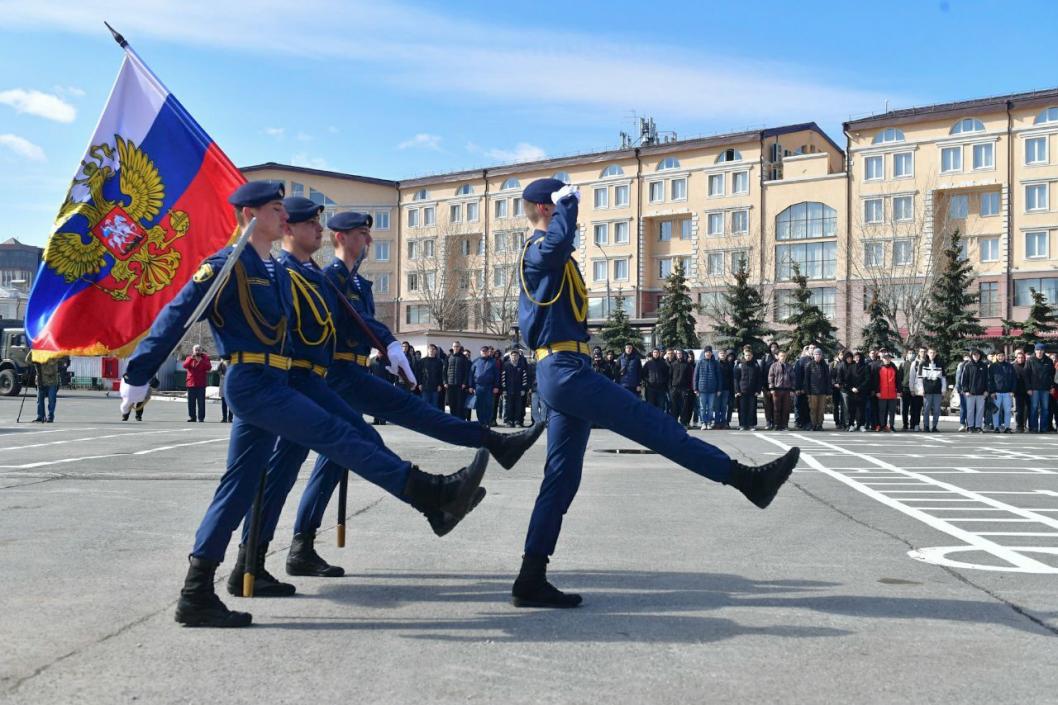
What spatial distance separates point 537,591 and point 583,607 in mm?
231

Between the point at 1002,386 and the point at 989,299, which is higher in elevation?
the point at 989,299

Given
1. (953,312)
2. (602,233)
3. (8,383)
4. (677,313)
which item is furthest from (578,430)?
(602,233)

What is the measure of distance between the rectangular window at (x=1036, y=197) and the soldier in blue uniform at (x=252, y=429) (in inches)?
2521

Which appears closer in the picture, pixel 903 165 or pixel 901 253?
pixel 901 253

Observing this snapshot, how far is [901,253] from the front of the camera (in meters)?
62.0

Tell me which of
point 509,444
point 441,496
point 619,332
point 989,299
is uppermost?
point 989,299

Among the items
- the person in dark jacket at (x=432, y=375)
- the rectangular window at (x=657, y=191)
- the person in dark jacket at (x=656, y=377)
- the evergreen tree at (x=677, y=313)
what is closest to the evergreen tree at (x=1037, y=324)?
the evergreen tree at (x=677, y=313)

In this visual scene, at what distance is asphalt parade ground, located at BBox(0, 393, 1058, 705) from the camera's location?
3.95 m

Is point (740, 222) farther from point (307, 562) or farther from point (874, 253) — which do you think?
point (307, 562)

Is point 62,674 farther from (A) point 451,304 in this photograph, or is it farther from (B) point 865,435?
(A) point 451,304

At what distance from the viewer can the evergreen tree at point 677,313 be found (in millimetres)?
58125

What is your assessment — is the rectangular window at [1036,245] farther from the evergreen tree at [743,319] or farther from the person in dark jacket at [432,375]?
the person in dark jacket at [432,375]

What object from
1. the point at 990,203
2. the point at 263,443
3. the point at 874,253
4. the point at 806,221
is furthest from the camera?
the point at 806,221

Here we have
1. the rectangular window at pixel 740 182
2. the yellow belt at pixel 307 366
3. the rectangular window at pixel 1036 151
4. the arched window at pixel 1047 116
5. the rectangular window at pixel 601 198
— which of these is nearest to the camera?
the yellow belt at pixel 307 366
